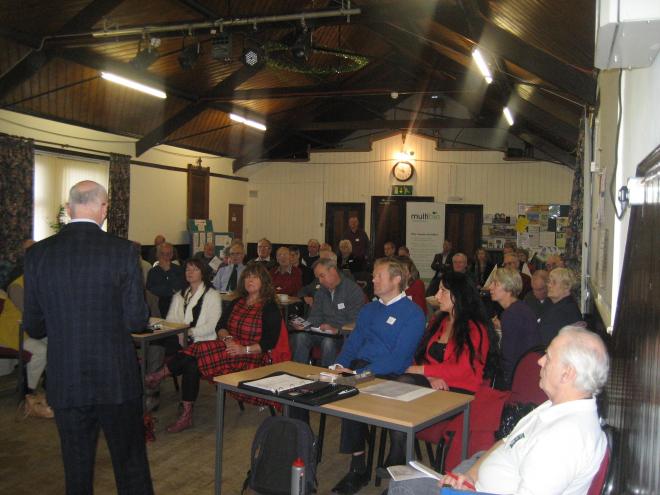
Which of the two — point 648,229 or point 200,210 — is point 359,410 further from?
point 200,210

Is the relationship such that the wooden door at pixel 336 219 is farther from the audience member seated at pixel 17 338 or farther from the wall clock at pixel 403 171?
the audience member seated at pixel 17 338

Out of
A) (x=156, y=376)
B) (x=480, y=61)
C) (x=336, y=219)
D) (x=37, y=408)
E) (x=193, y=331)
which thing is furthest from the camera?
(x=336, y=219)

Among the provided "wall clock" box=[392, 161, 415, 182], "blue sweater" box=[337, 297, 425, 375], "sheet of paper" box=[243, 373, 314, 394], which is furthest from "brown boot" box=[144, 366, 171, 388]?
"wall clock" box=[392, 161, 415, 182]

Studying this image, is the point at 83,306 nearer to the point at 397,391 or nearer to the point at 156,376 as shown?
the point at 397,391

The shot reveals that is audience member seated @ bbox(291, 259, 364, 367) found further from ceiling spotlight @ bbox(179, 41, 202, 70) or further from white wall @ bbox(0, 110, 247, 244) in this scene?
white wall @ bbox(0, 110, 247, 244)

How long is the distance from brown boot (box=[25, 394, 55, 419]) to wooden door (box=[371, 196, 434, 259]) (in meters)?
10.4

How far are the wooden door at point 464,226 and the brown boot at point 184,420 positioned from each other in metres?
10.1

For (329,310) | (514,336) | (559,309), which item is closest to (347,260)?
(329,310)

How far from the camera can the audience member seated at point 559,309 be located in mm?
4234

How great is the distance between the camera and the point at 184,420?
4.58m

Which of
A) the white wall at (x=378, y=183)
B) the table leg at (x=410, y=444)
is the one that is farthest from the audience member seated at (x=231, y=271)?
the white wall at (x=378, y=183)

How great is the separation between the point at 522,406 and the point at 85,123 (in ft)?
29.0

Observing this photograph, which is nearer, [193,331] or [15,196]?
[193,331]

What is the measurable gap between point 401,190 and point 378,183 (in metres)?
0.61
